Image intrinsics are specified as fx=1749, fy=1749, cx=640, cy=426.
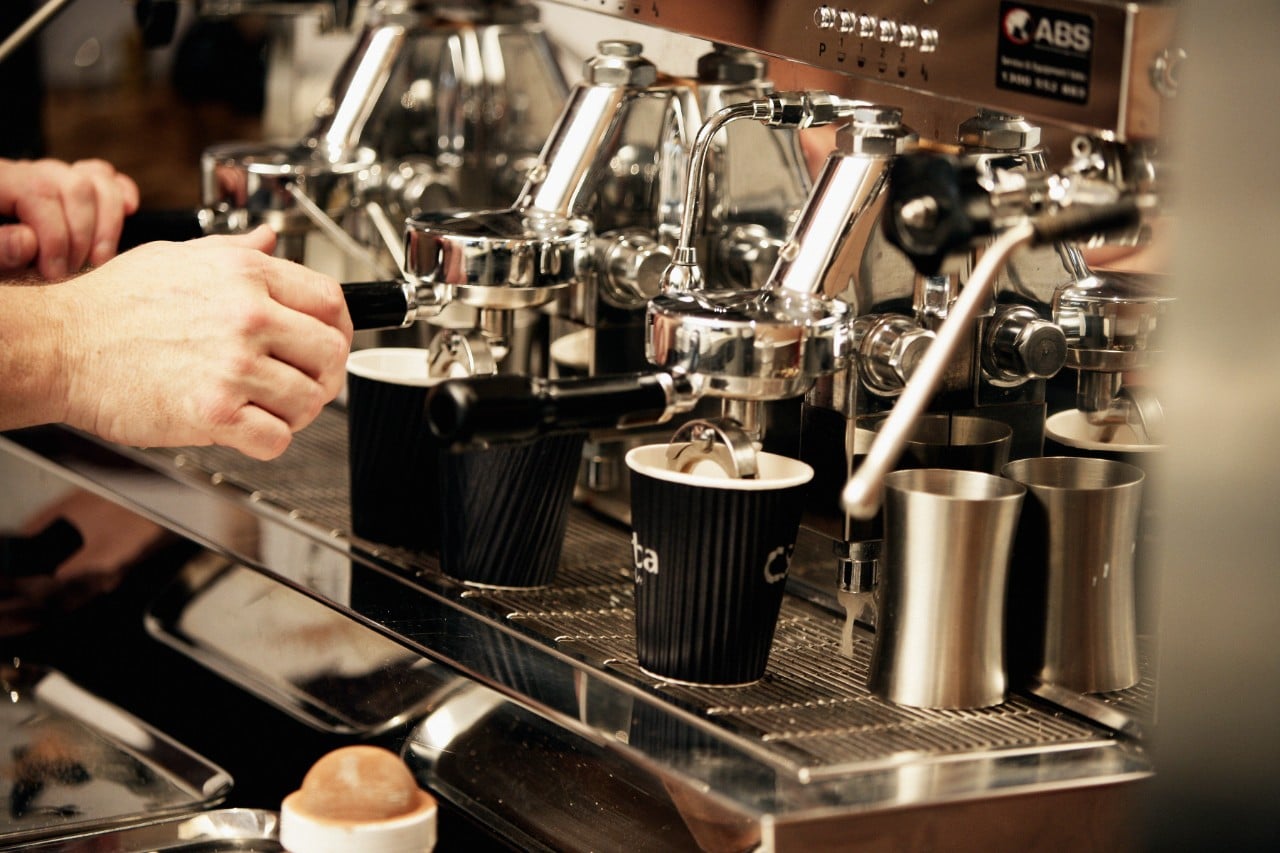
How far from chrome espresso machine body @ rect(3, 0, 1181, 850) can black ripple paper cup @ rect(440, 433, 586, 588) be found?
1 centimetres

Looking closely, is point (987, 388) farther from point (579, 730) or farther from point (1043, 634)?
point (579, 730)

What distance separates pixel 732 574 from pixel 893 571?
7 centimetres

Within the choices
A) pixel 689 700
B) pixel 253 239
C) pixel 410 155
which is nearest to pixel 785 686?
pixel 689 700

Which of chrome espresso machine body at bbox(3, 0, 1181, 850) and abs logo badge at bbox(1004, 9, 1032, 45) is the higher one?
abs logo badge at bbox(1004, 9, 1032, 45)

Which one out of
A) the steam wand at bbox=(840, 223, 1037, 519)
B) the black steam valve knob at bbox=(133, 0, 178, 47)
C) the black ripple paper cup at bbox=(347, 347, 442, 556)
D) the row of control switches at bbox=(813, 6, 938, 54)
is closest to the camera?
the steam wand at bbox=(840, 223, 1037, 519)

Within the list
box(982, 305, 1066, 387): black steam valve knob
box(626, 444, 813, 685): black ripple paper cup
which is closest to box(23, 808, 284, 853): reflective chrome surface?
box(626, 444, 813, 685): black ripple paper cup

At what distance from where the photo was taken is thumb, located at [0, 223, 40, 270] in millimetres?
1227

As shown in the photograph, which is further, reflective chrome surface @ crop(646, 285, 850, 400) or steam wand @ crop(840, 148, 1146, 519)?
reflective chrome surface @ crop(646, 285, 850, 400)

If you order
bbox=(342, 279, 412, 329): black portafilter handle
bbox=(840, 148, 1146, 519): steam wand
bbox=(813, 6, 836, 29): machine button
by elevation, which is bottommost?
bbox=(342, 279, 412, 329): black portafilter handle

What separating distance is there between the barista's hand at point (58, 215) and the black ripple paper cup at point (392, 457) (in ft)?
1.02

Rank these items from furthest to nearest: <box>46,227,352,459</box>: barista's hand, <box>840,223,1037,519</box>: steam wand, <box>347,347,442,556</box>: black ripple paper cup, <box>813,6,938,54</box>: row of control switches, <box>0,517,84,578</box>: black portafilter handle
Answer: <box>0,517,84,578</box>: black portafilter handle
<box>347,347,442,556</box>: black ripple paper cup
<box>46,227,352,459</box>: barista's hand
<box>813,6,938,54</box>: row of control switches
<box>840,223,1037,519</box>: steam wand

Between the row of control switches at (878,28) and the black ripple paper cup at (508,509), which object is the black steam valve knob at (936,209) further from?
the black ripple paper cup at (508,509)

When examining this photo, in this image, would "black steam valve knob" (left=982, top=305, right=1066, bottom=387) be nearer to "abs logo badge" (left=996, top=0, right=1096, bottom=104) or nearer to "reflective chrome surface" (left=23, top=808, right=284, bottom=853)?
"abs logo badge" (left=996, top=0, right=1096, bottom=104)

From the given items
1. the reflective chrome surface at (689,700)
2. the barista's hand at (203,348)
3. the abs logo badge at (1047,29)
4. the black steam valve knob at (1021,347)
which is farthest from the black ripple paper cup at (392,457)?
the abs logo badge at (1047,29)
